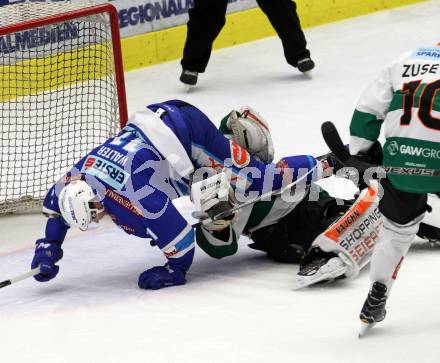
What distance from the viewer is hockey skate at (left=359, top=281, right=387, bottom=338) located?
12.0 feet

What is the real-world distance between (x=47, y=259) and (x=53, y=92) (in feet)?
5.50

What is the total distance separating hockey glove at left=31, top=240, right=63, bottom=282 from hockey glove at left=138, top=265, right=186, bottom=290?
321 millimetres

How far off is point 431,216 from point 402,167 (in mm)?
1203

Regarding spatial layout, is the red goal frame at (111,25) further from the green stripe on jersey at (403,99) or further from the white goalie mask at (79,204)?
the green stripe on jersey at (403,99)

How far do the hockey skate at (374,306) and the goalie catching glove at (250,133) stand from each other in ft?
3.93

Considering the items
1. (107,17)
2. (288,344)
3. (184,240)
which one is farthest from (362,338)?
(107,17)

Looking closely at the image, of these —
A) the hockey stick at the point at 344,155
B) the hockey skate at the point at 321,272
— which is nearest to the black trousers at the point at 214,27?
the hockey skate at the point at 321,272

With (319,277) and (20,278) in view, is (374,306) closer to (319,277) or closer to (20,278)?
(319,277)

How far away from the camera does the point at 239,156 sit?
4.52m

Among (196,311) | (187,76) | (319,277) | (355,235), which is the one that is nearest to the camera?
(196,311)

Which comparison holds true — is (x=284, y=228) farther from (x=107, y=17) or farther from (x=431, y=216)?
(x=107, y=17)

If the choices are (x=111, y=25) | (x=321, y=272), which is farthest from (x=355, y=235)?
(x=111, y=25)

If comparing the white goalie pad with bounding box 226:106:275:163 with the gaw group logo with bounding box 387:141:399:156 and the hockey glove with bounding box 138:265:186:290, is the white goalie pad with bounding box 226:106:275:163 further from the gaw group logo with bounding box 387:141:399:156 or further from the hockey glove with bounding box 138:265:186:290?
the gaw group logo with bounding box 387:141:399:156

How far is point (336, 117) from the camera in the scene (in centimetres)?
650
